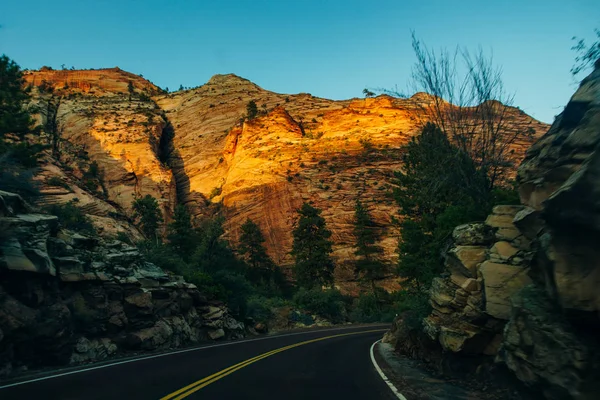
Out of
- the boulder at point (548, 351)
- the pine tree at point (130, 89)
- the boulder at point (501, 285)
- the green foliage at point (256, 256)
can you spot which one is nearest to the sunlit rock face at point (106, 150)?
the pine tree at point (130, 89)

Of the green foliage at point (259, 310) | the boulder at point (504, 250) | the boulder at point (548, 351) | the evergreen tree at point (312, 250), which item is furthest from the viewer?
the evergreen tree at point (312, 250)

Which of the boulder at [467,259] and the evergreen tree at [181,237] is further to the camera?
the evergreen tree at [181,237]

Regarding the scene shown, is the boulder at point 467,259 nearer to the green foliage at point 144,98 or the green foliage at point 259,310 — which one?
the green foliage at point 259,310

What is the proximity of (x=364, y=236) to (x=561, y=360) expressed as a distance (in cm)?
4565

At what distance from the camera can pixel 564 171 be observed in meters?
6.41

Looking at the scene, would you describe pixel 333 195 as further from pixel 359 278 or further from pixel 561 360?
pixel 561 360

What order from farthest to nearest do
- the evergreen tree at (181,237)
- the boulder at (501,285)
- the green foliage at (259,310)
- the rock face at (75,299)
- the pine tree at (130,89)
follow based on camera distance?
the pine tree at (130,89) < the evergreen tree at (181,237) < the green foliage at (259,310) < the rock face at (75,299) < the boulder at (501,285)

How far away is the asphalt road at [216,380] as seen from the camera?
7.38 meters

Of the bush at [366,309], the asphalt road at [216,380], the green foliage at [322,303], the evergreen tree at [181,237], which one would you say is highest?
the evergreen tree at [181,237]

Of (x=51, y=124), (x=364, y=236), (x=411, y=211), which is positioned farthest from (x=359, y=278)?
(x=51, y=124)

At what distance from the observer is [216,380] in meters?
8.78

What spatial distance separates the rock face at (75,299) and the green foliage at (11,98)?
1232 cm

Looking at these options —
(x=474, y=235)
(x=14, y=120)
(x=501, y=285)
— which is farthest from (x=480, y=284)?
(x=14, y=120)

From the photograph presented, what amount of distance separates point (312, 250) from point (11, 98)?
116ft
